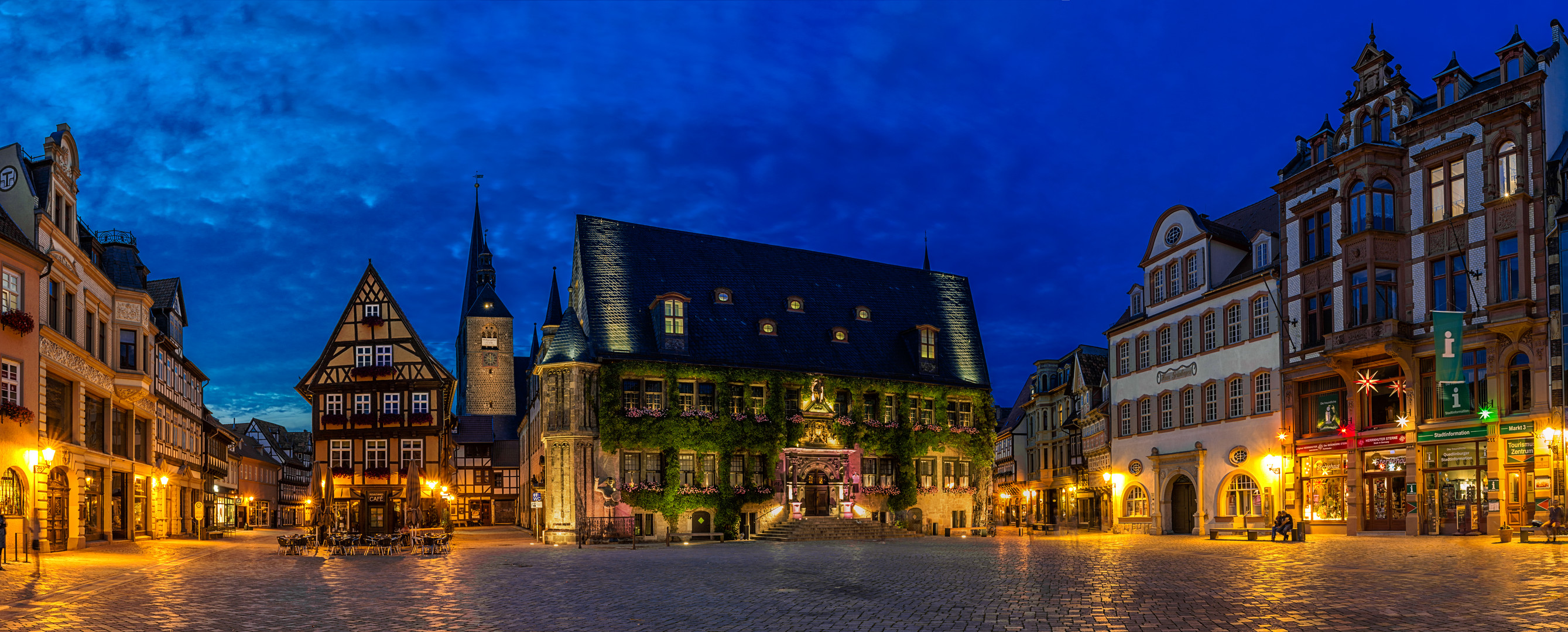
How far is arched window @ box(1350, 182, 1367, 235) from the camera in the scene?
3884 cm

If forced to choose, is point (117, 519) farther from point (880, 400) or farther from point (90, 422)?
point (880, 400)

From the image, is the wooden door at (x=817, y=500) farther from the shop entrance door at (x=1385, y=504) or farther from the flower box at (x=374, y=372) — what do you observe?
the flower box at (x=374, y=372)

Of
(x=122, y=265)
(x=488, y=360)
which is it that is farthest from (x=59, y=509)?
(x=488, y=360)

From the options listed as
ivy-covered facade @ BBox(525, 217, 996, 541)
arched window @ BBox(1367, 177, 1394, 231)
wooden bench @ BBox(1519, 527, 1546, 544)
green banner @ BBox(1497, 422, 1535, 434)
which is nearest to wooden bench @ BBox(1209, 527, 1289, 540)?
wooden bench @ BBox(1519, 527, 1546, 544)

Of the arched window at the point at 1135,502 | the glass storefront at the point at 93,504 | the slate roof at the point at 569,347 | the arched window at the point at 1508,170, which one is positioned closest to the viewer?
the arched window at the point at 1508,170

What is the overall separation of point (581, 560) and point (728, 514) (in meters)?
18.1

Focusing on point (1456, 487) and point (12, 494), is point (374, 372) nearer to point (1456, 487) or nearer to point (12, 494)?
Answer: point (12, 494)

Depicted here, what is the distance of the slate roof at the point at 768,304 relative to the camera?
160 feet

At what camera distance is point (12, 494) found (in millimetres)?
30906

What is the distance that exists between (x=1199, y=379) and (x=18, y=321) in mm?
38617

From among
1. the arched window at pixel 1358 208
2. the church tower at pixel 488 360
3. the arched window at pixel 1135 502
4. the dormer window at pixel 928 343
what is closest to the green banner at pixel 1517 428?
the arched window at pixel 1358 208

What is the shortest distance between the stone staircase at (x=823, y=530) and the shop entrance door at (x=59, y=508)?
23.3 metres

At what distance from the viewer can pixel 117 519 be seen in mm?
42375

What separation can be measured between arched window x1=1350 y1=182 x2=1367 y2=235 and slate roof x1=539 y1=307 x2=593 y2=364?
27226 millimetres
